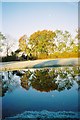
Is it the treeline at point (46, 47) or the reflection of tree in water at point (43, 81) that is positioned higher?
the treeline at point (46, 47)

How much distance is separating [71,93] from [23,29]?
1.09 metres

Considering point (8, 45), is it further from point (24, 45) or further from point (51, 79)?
point (51, 79)

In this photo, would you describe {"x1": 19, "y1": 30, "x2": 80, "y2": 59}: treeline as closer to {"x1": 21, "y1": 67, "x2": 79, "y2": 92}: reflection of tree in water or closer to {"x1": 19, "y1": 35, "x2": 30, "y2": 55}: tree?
{"x1": 19, "y1": 35, "x2": 30, "y2": 55}: tree

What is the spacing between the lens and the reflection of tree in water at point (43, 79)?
319cm

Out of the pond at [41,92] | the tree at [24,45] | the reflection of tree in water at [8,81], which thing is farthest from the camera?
the tree at [24,45]

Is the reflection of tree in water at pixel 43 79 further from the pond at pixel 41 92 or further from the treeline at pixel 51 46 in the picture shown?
the treeline at pixel 51 46

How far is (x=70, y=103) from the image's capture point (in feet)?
9.90

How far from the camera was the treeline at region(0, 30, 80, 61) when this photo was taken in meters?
3.28

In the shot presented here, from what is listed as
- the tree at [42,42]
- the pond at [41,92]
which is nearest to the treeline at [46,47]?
the tree at [42,42]

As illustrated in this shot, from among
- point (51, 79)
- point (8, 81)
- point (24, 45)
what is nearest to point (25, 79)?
point (8, 81)

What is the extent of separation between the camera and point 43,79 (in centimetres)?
322

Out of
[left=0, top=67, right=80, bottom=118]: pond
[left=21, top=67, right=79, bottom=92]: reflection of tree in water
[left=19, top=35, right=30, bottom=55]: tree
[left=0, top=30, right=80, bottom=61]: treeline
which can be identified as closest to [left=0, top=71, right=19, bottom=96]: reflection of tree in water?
[left=0, top=67, right=80, bottom=118]: pond

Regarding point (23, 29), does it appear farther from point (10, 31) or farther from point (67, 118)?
point (67, 118)

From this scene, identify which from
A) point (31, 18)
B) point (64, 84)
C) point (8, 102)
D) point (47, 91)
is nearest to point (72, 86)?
point (64, 84)
